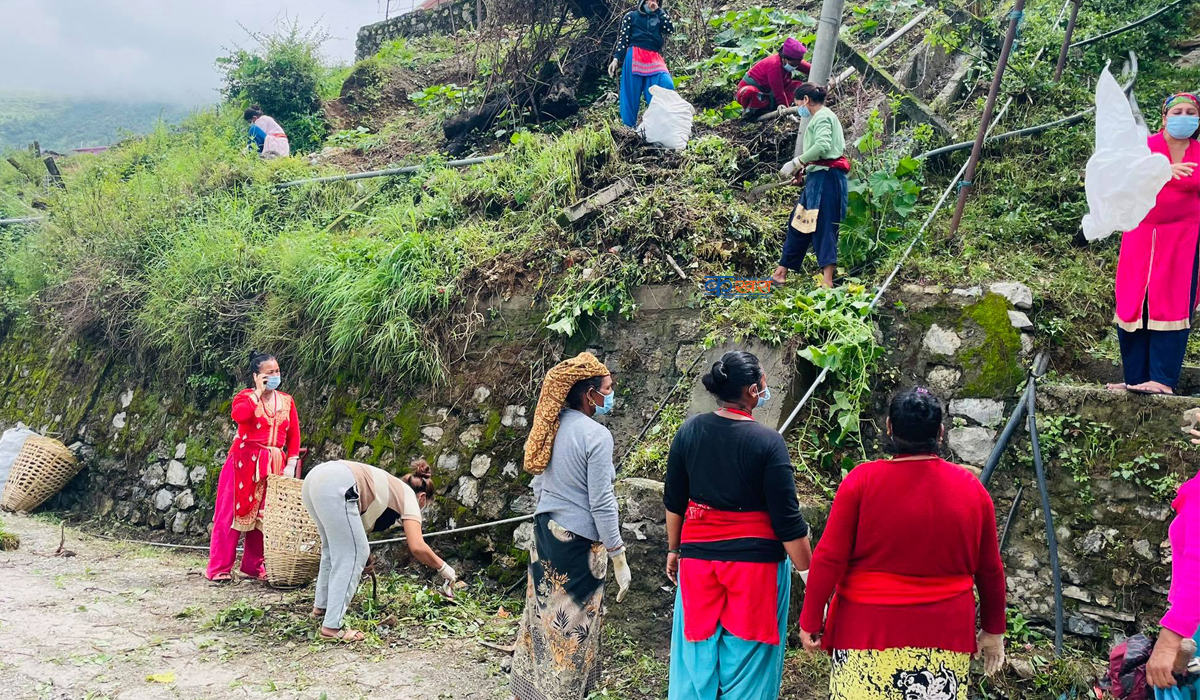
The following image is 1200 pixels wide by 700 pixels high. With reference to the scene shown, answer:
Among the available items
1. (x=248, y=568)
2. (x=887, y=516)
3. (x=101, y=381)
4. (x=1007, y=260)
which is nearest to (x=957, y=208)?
(x=1007, y=260)

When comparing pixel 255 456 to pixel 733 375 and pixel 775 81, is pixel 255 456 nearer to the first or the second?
pixel 733 375

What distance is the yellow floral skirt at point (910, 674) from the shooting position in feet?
9.27

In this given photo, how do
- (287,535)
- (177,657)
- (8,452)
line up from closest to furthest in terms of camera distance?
1. (177,657)
2. (287,535)
3. (8,452)

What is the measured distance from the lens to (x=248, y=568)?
6336mm

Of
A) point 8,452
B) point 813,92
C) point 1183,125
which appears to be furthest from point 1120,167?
point 8,452

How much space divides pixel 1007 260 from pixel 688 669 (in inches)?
142

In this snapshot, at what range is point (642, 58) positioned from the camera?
7.69m

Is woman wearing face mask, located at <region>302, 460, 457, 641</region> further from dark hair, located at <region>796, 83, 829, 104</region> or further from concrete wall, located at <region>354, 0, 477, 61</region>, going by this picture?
concrete wall, located at <region>354, 0, 477, 61</region>

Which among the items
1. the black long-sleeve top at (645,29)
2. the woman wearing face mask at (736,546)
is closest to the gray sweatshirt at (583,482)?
the woman wearing face mask at (736,546)

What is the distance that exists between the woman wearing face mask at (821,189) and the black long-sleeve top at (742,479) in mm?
2596

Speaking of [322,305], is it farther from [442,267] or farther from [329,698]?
[329,698]

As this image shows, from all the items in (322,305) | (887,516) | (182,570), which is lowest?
(182,570)

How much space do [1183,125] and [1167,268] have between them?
0.71 meters

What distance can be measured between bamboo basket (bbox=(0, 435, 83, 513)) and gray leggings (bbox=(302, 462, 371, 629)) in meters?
5.21
